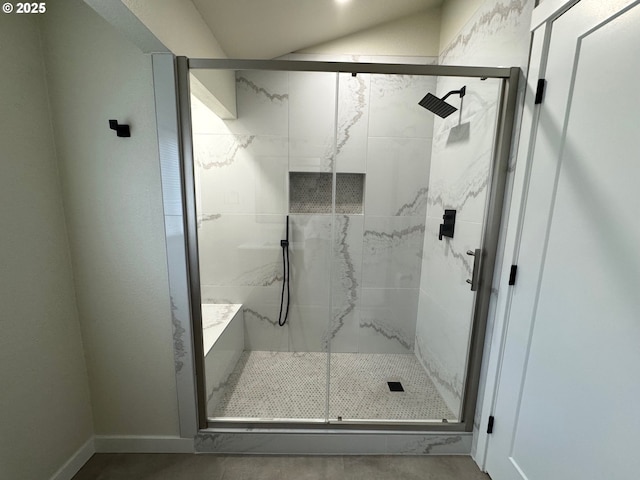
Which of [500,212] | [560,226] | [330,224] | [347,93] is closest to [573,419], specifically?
[560,226]

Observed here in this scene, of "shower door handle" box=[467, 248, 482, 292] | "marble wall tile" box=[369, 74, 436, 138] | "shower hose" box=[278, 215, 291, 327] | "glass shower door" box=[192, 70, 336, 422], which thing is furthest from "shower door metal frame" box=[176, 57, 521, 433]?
"shower hose" box=[278, 215, 291, 327]

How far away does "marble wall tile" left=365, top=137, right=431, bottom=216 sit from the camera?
1.98 m

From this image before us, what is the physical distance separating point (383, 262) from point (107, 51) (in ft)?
6.87

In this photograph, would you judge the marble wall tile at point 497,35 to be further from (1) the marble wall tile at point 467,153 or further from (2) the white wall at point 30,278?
(2) the white wall at point 30,278

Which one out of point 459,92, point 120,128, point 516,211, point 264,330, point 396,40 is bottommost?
point 264,330

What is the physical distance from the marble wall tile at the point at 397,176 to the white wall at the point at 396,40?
742 millimetres

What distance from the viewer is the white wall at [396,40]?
6.43 feet

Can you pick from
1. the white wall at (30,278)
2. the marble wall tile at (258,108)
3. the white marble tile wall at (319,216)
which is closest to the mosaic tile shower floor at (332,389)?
the white marble tile wall at (319,216)

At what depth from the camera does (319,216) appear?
2.09 meters

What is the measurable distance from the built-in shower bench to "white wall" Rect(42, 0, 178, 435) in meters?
0.22

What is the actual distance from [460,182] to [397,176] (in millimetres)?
539

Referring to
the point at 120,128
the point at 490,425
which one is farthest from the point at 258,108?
the point at 490,425

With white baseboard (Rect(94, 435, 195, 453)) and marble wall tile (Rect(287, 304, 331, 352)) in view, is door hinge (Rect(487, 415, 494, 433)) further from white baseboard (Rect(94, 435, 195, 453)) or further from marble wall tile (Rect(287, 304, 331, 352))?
white baseboard (Rect(94, 435, 195, 453))

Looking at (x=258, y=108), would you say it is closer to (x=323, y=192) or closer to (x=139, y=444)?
(x=323, y=192)
